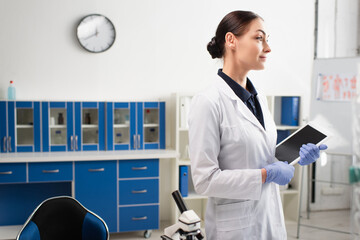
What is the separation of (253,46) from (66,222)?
1300 mm

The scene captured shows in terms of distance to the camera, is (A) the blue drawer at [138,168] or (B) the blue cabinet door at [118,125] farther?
(B) the blue cabinet door at [118,125]

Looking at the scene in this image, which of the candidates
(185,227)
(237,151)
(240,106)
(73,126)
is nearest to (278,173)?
(237,151)

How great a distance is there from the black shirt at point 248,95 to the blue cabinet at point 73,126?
7.04 feet

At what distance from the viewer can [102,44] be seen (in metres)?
3.70

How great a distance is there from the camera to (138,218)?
339cm

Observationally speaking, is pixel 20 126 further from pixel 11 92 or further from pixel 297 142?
pixel 297 142

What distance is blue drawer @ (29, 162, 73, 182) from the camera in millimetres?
3191

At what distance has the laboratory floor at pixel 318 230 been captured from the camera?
3.51 meters

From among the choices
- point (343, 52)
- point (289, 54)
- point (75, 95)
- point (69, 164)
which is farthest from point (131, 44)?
point (343, 52)

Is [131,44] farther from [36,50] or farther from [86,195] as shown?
[86,195]

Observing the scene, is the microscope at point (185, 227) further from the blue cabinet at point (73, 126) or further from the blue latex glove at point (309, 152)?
the blue cabinet at point (73, 126)

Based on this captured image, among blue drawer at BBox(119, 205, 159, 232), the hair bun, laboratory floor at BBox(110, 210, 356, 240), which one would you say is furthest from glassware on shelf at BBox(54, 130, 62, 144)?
the hair bun

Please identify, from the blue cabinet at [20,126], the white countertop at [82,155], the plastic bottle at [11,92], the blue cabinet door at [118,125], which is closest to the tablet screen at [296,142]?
the white countertop at [82,155]

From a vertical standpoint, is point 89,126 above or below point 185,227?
above
